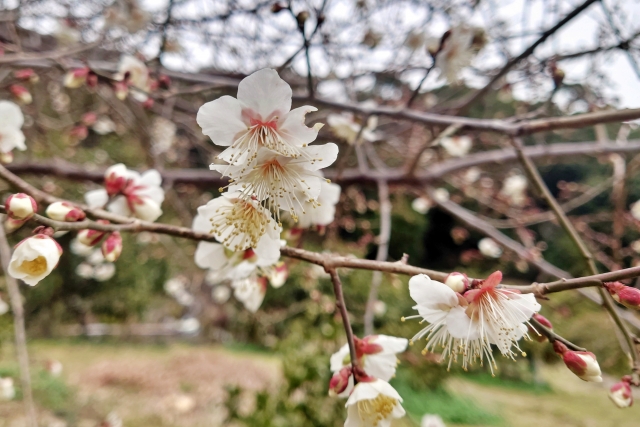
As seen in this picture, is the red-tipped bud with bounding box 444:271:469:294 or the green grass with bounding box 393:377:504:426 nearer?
the red-tipped bud with bounding box 444:271:469:294

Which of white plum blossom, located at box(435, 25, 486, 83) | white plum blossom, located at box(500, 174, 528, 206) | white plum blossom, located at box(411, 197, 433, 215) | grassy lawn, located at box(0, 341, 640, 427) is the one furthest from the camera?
white plum blossom, located at box(500, 174, 528, 206)

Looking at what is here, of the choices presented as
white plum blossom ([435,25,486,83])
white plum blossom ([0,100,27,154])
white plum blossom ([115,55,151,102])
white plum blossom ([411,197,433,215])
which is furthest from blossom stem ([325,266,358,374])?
white plum blossom ([411,197,433,215])

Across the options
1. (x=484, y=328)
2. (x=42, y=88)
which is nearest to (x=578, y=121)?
(x=484, y=328)

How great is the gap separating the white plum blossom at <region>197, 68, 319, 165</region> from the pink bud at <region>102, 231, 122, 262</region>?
0.23 m

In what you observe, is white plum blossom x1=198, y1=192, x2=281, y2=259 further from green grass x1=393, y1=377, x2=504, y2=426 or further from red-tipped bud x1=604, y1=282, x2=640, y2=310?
green grass x1=393, y1=377, x2=504, y2=426

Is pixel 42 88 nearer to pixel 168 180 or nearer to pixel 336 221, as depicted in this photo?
pixel 168 180

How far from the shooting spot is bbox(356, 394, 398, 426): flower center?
22.8 inches

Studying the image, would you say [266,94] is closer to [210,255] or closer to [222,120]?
[222,120]

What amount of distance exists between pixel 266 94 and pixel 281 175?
0.11 metres

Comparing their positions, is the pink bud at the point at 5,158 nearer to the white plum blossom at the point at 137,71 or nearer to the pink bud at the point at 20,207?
the pink bud at the point at 20,207

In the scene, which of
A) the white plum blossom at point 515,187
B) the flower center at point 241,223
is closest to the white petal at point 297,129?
the flower center at point 241,223

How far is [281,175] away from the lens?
535 millimetres

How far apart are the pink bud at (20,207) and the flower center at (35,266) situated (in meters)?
0.05

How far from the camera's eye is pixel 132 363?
4250mm
